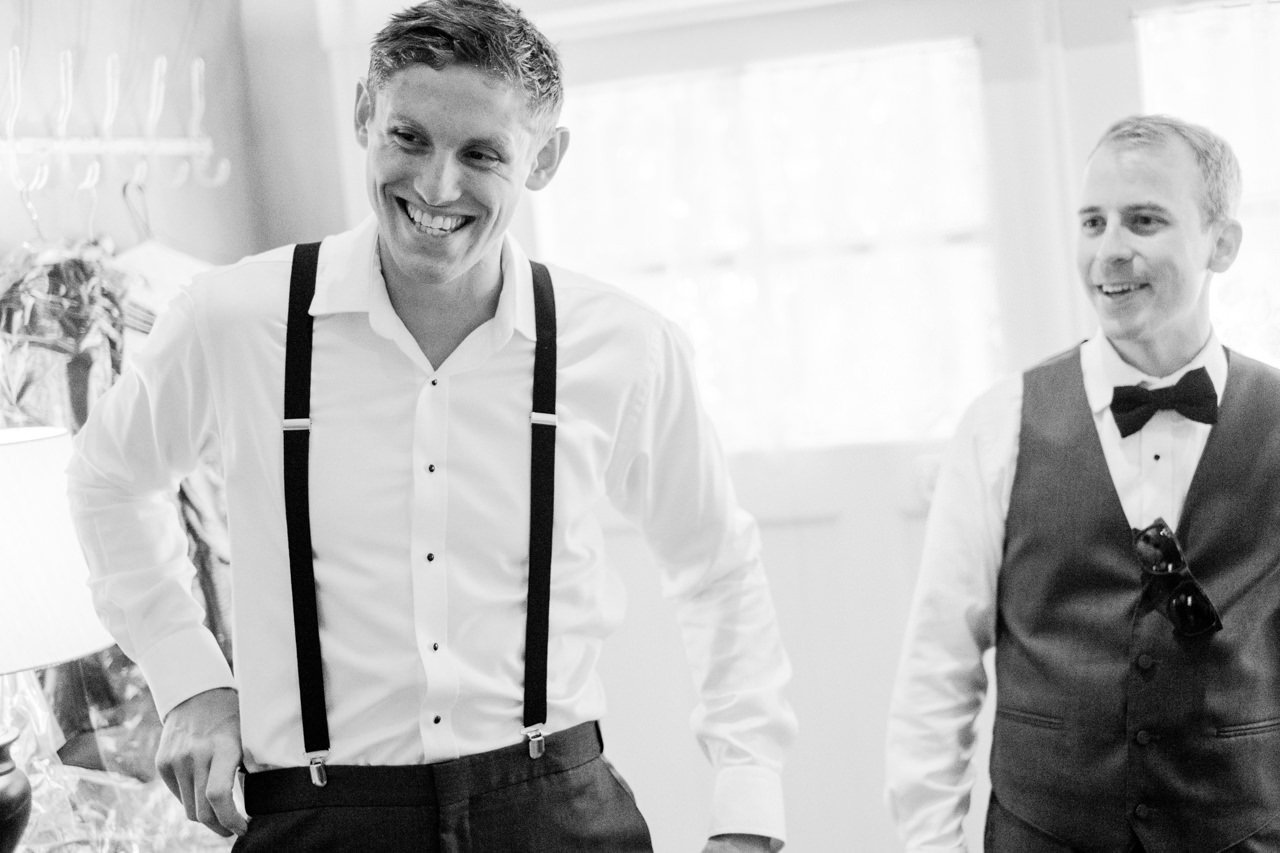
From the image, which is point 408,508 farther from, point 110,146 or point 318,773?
point 110,146

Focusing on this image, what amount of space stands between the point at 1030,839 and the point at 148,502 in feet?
4.09

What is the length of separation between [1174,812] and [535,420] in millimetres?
985

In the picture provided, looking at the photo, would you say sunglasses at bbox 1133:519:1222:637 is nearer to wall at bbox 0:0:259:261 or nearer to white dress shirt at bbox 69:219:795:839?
white dress shirt at bbox 69:219:795:839

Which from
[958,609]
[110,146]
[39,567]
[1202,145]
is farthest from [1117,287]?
[110,146]

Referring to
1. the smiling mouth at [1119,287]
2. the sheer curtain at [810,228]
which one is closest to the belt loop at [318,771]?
the smiling mouth at [1119,287]

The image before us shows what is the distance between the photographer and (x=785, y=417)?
2.97 metres

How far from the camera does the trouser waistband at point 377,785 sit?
1.42 meters

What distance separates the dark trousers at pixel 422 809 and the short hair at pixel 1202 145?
121cm

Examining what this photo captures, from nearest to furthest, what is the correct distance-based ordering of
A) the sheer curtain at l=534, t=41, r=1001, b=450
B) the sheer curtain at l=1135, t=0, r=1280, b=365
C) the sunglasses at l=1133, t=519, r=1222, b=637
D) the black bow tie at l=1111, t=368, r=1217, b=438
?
the sunglasses at l=1133, t=519, r=1222, b=637, the black bow tie at l=1111, t=368, r=1217, b=438, the sheer curtain at l=1135, t=0, r=1280, b=365, the sheer curtain at l=534, t=41, r=1001, b=450

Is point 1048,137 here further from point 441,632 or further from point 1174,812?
point 441,632

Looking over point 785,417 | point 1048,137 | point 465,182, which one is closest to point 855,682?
point 785,417

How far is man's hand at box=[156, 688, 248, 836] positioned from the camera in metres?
1.42

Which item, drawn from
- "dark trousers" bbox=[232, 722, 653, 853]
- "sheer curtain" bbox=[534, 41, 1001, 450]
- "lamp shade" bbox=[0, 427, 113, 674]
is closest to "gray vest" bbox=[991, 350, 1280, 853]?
"dark trousers" bbox=[232, 722, 653, 853]

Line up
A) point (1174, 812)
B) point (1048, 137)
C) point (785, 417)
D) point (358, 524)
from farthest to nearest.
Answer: point (785, 417) < point (1048, 137) < point (1174, 812) < point (358, 524)
